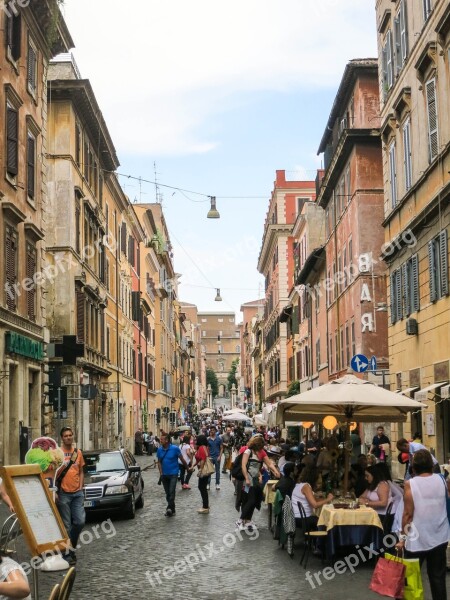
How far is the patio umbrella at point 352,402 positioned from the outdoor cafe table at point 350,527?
1.56 meters

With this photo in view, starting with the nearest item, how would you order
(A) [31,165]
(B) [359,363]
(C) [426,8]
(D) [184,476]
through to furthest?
(C) [426,8] < (B) [359,363] < (A) [31,165] < (D) [184,476]

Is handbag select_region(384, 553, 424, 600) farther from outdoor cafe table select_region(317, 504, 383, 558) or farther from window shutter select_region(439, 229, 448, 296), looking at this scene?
window shutter select_region(439, 229, 448, 296)

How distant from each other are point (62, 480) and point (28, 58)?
1756cm

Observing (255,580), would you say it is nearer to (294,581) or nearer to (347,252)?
(294,581)

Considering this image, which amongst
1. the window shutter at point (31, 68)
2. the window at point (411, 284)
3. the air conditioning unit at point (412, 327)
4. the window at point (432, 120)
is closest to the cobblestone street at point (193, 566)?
the air conditioning unit at point (412, 327)

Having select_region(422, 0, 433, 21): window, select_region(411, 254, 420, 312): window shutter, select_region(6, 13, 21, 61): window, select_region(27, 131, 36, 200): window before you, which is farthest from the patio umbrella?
select_region(6, 13, 21, 61): window

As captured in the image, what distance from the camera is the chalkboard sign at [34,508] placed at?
8.01 metres

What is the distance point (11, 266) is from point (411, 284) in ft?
34.0

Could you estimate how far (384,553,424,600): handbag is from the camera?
814 centimetres

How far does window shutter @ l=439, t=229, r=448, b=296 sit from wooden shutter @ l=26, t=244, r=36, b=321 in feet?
38.7

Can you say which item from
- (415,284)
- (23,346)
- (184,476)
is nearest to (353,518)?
(415,284)

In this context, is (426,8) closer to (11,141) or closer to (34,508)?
(11,141)

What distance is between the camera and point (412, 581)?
816 cm

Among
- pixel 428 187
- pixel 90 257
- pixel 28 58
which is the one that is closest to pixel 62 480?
pixel 428 187
